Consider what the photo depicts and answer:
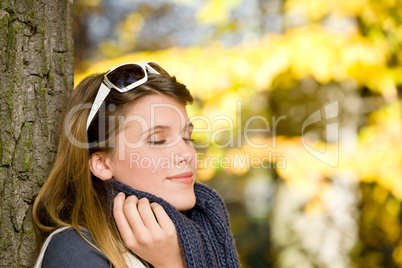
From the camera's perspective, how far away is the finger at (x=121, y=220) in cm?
145

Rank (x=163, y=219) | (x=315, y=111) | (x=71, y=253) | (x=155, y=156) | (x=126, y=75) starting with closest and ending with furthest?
(x=71, y=253) < (x=163, y=219) < (x=155, y=156) < (x=126, y=75) < (x=315, y=111)

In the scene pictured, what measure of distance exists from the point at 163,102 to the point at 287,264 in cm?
422

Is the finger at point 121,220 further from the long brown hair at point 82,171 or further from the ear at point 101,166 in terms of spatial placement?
the ear at point 101,166

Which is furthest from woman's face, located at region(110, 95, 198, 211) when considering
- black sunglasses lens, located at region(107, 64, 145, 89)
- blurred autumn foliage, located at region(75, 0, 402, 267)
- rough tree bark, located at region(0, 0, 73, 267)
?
blurred autumn foliage, located at region(75, 0, 402, 267)

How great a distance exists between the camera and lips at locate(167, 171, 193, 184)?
65.8 inches

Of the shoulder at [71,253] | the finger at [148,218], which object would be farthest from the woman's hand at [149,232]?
the shoulder at [71,253]

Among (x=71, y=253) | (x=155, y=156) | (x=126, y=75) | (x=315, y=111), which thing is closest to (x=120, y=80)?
(x=126, y=75)

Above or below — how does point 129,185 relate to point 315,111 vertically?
below

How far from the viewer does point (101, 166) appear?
5.59 ft

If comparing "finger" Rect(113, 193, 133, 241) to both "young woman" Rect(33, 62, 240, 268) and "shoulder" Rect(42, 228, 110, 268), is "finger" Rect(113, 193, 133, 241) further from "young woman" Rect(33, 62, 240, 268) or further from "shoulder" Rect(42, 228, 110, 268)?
"shoulder" Rect(42, 228, 110, 268)

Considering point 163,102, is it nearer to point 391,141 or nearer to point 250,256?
point 391,141

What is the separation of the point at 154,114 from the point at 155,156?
186 millimetres

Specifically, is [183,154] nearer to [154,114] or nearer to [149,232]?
[154,114]

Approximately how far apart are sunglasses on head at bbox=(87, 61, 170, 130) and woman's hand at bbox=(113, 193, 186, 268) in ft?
1.48
